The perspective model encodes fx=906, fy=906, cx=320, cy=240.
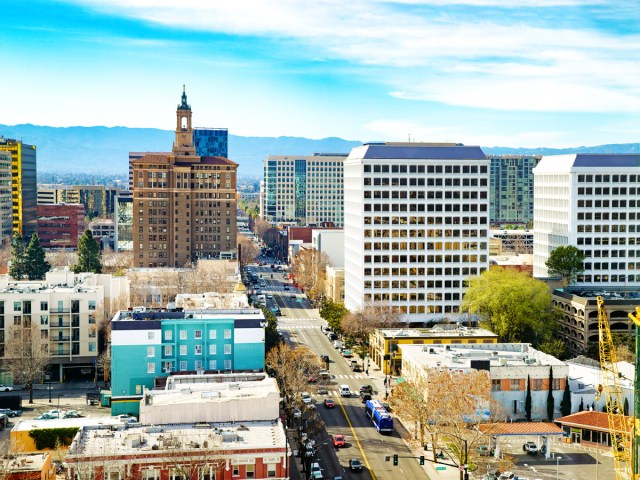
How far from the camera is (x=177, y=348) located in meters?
87.9

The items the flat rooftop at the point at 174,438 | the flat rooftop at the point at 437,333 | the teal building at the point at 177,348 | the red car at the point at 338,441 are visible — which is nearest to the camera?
the flat rooftop at the point at 174,438

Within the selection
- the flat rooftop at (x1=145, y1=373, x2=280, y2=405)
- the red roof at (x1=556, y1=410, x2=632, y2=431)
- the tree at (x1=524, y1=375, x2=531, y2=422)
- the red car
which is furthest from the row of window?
the red roof at (x1=556, y1=410, x2=632, y2=431)

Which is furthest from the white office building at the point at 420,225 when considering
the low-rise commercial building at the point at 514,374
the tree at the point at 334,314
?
the low-rise commercial building at the point at 514,374

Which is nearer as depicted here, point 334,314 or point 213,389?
point 213,389

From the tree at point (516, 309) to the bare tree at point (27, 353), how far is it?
56.5 meters

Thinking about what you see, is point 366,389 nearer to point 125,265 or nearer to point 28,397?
point 28,397

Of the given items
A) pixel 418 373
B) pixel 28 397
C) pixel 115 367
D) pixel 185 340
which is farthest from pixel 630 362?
pixel 28 397

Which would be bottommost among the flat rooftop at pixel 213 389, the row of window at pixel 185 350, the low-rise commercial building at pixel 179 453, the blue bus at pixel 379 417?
the blue bus at pixel 379 417

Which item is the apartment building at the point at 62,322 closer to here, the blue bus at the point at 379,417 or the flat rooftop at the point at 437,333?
Answer: the flat rooftop at the point at 437,333

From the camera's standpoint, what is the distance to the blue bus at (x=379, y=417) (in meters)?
85.8

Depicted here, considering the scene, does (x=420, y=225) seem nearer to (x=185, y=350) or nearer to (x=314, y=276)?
(x=314, y=276)

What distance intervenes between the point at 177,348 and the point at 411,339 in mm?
34902

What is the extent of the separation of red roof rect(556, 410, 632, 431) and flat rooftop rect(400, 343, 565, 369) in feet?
25.5

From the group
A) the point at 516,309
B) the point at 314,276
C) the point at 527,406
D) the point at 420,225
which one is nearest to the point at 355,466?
the point at 527,406
